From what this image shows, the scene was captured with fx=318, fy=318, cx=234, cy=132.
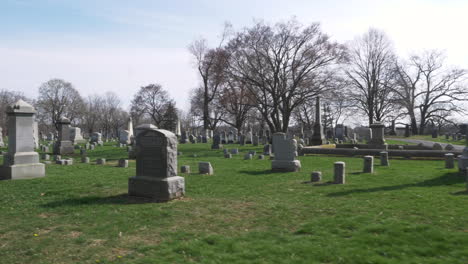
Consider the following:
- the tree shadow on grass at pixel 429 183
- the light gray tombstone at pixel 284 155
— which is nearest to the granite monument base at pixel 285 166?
the light gray tombstone at pixel 284 155

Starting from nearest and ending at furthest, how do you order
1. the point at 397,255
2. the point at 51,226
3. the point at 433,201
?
the point at 397,255 < the point at 51,226 < the point at 433,201

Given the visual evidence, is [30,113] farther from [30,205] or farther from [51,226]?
[51,226]

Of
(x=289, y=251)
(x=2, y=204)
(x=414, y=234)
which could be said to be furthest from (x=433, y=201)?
(x=2, y=204)

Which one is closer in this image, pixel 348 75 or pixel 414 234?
pixel 414 234

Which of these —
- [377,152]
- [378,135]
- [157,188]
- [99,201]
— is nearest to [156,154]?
[157,188]

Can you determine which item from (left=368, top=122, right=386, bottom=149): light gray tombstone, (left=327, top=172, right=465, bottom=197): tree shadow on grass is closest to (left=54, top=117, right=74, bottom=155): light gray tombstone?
(left=327, top=172, right=465, bottom=197): tree shadow on grass

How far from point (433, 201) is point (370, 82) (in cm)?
3842

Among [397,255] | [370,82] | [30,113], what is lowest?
[397,255]

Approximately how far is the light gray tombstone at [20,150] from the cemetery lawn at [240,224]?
1.42m

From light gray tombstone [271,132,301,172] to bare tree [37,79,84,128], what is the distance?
2092 inches

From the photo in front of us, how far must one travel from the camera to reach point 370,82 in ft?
138

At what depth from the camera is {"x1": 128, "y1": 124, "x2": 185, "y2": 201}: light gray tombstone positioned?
7445 mm

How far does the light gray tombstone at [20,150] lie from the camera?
34.6 feet

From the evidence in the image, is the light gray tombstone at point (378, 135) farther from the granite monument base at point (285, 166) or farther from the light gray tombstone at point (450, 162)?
the granite monument base at point (285, 166)
